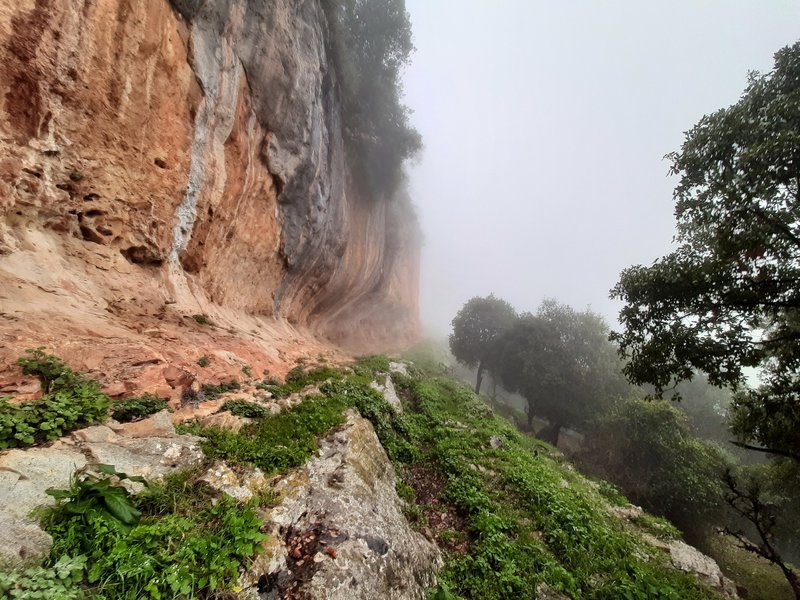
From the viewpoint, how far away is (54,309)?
7105mm

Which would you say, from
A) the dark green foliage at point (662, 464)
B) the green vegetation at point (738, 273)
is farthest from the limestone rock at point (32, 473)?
the dark green foliage at point (662, 464)

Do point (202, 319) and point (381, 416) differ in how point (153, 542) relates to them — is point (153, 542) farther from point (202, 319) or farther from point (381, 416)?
point (202, 319)

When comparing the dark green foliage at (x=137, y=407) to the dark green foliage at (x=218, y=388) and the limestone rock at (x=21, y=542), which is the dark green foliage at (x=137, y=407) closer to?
the dark green foliage at (x=218, y=388)

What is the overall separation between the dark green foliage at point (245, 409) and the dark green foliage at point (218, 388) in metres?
0.58

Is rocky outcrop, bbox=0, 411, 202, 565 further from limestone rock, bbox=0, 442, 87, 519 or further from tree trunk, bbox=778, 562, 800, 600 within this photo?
tree trunk, bbox=778, 562, 800, 600

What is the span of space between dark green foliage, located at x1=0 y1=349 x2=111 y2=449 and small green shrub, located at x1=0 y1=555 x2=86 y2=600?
233cm

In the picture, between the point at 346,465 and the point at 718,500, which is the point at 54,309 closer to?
the point at 346,465

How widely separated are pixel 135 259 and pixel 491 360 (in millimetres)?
37593

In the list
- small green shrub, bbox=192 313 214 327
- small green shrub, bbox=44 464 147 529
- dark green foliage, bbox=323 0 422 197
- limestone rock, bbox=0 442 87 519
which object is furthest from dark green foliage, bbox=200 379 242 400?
dark green foliage, bbox=323 0 422 197

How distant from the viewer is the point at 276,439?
6957 mm

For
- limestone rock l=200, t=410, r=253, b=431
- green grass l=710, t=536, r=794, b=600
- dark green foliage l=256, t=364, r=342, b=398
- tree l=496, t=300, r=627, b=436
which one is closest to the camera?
limestone rock l=200, t=410, r=253, b=431

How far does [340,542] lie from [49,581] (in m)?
3.30

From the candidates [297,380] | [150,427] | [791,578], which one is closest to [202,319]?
[297,380]

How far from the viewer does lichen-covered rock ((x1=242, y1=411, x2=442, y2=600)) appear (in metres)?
4.41
